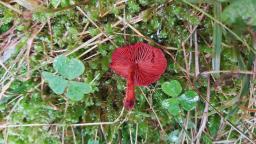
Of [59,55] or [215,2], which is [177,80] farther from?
[59,55]

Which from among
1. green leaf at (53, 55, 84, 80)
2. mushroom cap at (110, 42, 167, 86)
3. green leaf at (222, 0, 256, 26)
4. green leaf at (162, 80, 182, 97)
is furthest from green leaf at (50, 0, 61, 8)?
green leaf at (222, 0, 256, 26)

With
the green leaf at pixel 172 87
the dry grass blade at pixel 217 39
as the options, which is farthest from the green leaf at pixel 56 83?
the dry grass blade at pixel 217 39

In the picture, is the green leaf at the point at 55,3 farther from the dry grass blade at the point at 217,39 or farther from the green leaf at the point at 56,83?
the dry grass blade at the point at 217,39

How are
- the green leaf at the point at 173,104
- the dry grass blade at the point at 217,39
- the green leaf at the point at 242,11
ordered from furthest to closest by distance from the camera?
the green leaf at the point at 173,104
the dry grass blade at the point at 217,39
the green leaf at the point at 242,11

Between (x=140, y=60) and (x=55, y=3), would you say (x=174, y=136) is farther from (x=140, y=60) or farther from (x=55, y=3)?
(x=55, y=3)

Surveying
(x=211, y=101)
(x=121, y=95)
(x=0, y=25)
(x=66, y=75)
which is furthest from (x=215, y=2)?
(x=0, y=25)

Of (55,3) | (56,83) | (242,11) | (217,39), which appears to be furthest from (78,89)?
(242,11)

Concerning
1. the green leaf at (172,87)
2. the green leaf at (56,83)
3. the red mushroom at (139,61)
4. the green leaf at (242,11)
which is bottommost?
the green leaf at (172,87)
